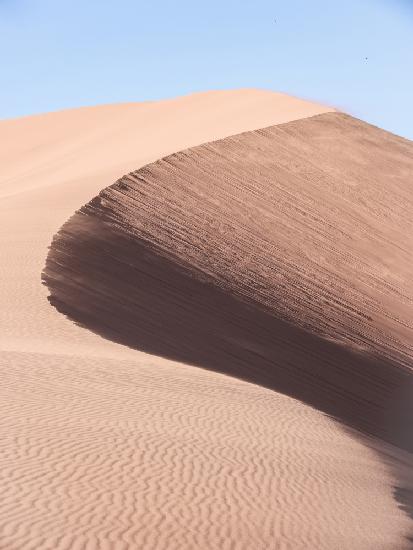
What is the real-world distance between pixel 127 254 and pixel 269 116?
18842 millimetres

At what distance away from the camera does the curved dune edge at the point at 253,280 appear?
18.0m

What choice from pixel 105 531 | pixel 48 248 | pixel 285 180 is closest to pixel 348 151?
pixel 285 180

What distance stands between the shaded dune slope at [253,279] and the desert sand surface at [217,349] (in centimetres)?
5

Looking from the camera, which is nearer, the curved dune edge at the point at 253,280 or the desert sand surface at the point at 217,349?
the desert sand surface at the point at 217,349

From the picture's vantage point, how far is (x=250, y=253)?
21172 millimetres

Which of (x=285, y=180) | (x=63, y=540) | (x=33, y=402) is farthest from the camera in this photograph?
(x=285, y=180)

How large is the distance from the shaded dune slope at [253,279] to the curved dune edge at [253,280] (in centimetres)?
4

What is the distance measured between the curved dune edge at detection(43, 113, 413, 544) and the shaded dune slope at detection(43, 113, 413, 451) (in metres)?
0.04

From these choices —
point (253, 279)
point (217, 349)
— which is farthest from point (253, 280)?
point (217, 349)

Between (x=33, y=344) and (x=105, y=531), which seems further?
(x=33, y=344)

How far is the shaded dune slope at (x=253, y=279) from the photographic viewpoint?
1800 centimetres

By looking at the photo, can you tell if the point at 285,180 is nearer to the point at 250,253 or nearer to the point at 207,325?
the point at 250,253

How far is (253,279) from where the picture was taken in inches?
798

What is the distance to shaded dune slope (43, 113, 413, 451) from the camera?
1800 cm
